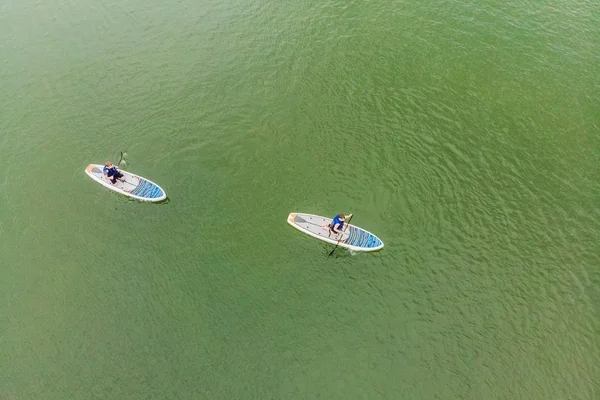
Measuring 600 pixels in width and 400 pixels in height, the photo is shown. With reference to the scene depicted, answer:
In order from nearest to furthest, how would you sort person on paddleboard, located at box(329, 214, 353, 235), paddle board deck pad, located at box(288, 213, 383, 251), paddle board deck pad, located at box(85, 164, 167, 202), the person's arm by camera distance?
person on paddleboard, located at box(329, 214, 353, 235) < paddle board deck pad, located at box(288, 213, 383, 251) < the person's arm < paddle board deck pad, located at box(85, 164, 167, 202)

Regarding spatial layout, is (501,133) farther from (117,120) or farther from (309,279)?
(117,120)

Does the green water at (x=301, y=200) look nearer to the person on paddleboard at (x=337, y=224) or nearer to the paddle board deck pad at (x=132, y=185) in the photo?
the paddle board deck pad at (x=132, y=185)

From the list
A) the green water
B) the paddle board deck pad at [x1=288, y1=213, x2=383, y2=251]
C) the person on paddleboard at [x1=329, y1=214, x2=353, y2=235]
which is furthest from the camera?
the paddle board deck pad at [x1=288, y1=213, x2=383, y2=251]

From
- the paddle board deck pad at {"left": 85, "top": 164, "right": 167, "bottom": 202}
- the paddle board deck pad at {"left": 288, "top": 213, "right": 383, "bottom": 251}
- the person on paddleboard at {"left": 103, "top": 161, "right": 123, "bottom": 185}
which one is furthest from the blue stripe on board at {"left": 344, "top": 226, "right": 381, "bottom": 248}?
the person on paddleboard at {"left": 103, "top": 161, "right": 123, "bottom": 185}

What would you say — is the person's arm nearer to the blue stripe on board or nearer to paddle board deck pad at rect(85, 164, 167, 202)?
the blue stripe on board

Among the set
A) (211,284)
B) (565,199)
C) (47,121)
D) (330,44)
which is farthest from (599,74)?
(47,121)

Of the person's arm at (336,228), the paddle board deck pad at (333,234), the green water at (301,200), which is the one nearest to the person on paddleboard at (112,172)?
the green water at (301,200)

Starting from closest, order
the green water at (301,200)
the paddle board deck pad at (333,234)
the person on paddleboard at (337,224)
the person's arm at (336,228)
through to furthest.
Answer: the green water at (301,200) < the person on paddleboard at (337,224) < the paddle board deck pad at (333,234) < the person's arm at (336,228)

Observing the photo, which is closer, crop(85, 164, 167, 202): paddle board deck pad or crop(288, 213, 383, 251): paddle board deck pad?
crop(288, 213, 383, 251): paddle board deck pad
